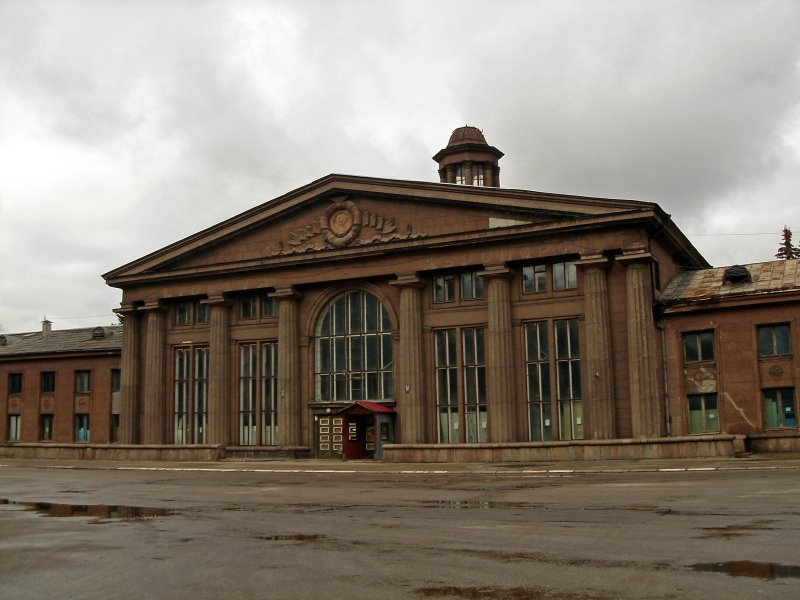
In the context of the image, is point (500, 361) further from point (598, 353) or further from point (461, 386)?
point (598, 353)

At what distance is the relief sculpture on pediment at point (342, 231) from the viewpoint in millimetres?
46812

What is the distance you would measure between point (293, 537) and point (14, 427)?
57431mm

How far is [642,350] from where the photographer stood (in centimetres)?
3984

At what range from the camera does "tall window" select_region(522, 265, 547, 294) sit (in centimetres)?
4328

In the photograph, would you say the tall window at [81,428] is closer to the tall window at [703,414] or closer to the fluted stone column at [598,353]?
the fluted stone column at [598,353]

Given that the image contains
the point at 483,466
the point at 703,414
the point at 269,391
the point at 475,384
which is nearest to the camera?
the point at 483,466

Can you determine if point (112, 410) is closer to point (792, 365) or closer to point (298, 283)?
point (298, 283)

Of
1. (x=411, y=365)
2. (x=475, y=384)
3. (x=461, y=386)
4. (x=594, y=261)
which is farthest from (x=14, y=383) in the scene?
(x=594, y=261)

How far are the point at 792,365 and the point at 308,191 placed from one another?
25.5 metres

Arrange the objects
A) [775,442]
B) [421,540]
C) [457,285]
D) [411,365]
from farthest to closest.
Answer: [457,285] < [411,365] < [775,442] < [421,540]

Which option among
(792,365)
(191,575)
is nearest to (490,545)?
(191,575)

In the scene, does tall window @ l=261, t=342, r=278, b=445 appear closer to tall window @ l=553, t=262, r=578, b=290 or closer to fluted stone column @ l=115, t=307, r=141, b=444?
fluted stone column @ l=115, t=307, r=141, b=444

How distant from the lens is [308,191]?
48875 millimetres

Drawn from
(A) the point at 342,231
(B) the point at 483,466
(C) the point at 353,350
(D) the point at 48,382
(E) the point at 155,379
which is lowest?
(B) the point at 483,466
